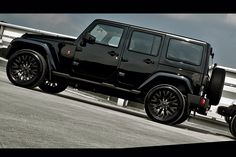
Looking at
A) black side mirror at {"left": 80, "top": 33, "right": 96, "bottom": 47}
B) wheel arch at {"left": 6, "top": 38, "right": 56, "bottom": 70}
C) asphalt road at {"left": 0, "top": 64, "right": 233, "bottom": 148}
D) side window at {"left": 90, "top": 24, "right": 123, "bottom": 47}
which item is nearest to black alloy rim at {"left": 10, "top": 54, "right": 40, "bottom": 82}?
wheel arch at {"left": 6, "top": 38, "right": 56, "bottom": 70}

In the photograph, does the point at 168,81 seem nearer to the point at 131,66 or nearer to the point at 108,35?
the point at 131,66

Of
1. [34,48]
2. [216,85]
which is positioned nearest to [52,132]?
[216,85]

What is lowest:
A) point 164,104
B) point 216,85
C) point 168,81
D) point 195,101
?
point 164,104

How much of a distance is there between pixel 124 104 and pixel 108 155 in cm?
791

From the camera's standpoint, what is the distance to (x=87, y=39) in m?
7.97

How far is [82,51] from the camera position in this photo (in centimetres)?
802

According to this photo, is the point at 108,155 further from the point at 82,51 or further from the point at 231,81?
the point at 231,81

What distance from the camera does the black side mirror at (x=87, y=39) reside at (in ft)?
26.2

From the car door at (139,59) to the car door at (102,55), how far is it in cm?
18

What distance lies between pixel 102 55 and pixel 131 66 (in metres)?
0.61
